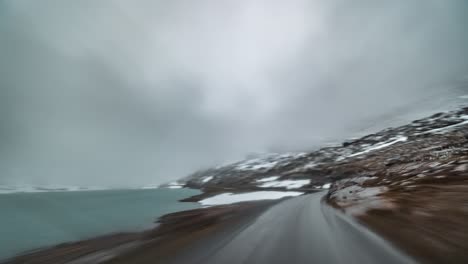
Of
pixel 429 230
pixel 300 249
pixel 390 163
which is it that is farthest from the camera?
pixel 390 163

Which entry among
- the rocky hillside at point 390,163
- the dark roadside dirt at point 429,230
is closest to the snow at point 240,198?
the rocky hillside at point 390,163

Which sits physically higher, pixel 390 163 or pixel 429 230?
pixel 390 163

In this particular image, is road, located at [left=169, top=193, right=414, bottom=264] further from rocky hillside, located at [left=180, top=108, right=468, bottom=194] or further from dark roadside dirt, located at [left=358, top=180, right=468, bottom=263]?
rocky hillside, located at [left=180, top=108, right=468, bottom=194]

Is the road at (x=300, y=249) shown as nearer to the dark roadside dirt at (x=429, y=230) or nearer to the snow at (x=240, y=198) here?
the dark roadside dirt at (x=429, y=230)

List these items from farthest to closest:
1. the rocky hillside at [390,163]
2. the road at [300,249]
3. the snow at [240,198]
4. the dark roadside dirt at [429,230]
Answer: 1. the snow at [240,198]
2. the rocky hillside at [390,163]
3. the road at [300,249]
4. the dark roadside dirt at [429,230]

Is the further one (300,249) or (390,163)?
(390,163)

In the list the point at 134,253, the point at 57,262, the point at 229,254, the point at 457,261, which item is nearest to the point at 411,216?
the point at 457,261

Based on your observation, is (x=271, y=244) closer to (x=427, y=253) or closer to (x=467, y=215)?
(x=427, y=253)

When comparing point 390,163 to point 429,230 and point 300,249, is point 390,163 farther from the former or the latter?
point 300,249

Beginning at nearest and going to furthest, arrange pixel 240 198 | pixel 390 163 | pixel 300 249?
pixel 300 249 < pixel 240 198 < pixel 390 163

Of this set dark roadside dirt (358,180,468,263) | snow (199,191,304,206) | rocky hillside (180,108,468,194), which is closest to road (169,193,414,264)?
dark roadside dirt (358,180,468,263)

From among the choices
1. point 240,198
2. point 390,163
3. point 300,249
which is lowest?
point 300,249

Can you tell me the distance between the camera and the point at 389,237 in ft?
34.5

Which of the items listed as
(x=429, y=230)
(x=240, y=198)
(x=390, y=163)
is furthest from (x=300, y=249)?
(x=390, y=163)
